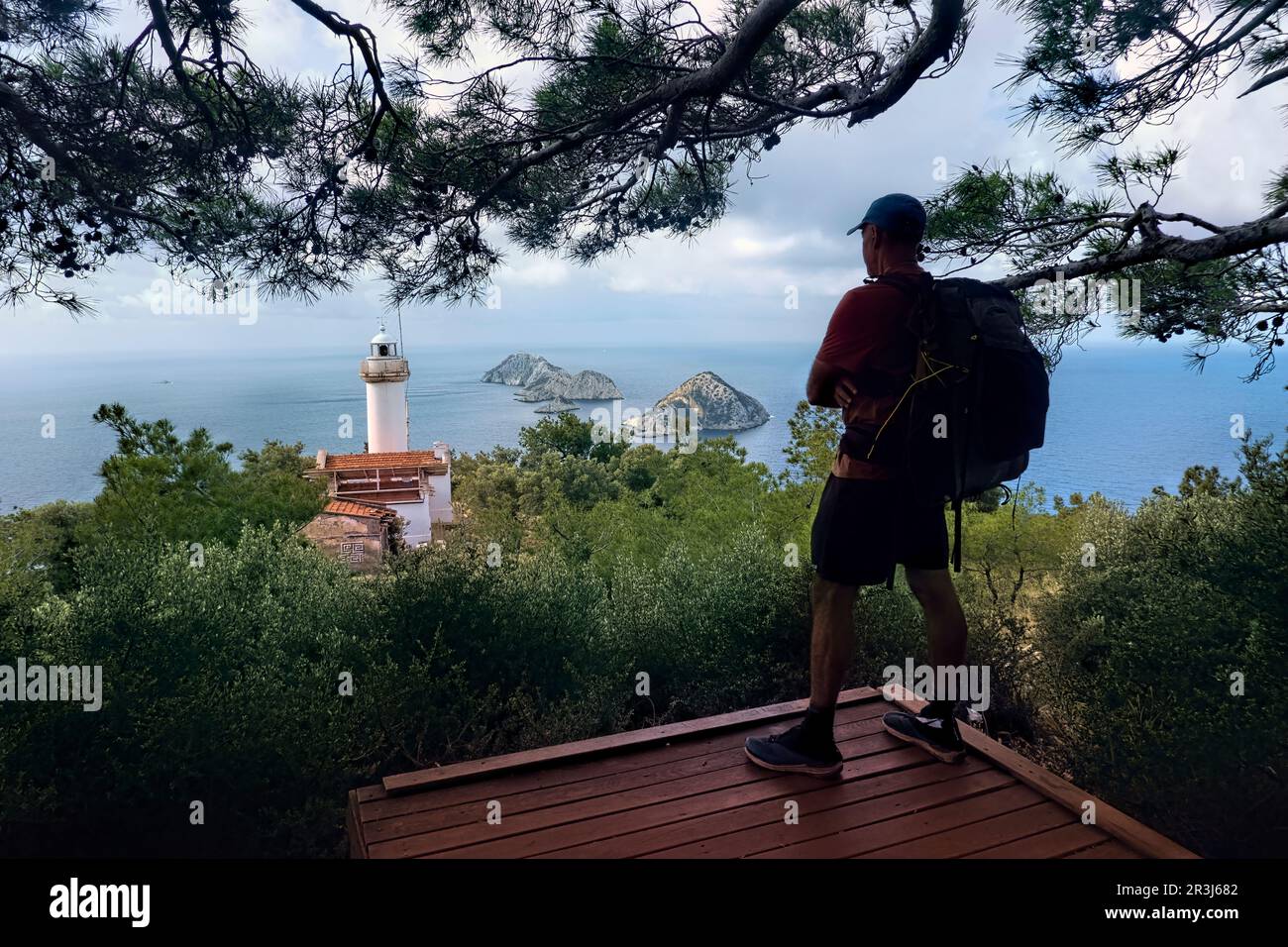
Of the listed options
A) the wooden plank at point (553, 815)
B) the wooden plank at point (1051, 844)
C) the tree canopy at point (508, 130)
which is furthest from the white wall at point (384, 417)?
the wooden plank at point (1051, 844)

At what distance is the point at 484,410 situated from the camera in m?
37.8

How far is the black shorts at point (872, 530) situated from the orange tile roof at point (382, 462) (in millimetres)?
13641

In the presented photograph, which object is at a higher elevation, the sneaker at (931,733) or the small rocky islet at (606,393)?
the small rocky islet at (606,393)

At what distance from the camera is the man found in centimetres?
185

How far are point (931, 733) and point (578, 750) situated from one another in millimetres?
974

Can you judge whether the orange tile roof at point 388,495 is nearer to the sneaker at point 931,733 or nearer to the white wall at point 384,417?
the white wall at point 384,417

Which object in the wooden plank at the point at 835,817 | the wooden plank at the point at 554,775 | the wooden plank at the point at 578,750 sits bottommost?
the wooden plank at the point at 835,817

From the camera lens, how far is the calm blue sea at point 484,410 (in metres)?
4.60

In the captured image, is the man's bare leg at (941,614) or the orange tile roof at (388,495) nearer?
the man's bare leg at (941,614)
